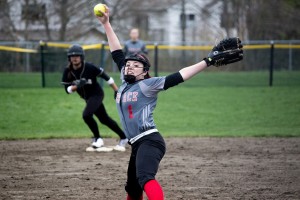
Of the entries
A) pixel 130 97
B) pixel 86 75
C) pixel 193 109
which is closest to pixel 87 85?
pixel 86 75

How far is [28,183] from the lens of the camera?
25.4ft

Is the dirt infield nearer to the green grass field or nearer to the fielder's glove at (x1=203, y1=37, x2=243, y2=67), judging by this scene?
the green grass field

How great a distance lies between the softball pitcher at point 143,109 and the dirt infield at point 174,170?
4.47ft

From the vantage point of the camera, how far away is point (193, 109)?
16609 mm

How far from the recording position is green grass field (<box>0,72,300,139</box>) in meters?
13.7

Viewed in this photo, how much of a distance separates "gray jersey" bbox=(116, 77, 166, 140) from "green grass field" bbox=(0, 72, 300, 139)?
24.2 feet

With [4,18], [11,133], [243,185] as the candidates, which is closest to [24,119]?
[11,133]

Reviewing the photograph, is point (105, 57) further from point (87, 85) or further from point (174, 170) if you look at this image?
point (174, 170)

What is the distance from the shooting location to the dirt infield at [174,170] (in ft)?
23.4

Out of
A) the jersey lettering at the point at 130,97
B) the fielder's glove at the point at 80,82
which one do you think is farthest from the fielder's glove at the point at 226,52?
the fielder's glove at the point at 80,82

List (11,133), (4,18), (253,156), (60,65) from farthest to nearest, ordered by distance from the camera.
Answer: (4,18) → (60,65) → (11,133) → (253,156)

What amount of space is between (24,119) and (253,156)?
729 centimetres

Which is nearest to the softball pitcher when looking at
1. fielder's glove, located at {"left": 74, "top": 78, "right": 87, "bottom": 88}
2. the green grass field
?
fielder's glove, located at {"left": 74, "top": 78, "right": 87, "bottom": 88}

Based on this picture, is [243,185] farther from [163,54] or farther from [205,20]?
[205,20]
